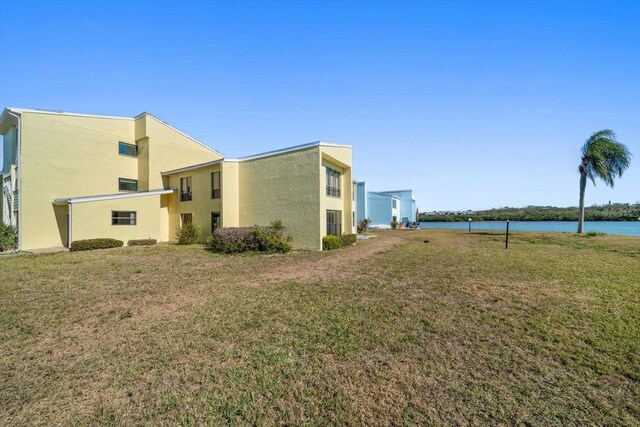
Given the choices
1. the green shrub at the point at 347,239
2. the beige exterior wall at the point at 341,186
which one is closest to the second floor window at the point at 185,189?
the beige exterior wall at the point at 341,186

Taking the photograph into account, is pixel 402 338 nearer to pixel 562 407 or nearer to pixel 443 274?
pixel 562 407

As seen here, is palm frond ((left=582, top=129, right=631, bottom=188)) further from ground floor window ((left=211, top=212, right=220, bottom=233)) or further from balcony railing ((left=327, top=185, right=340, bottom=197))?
ground floor window ((left=211, top=212, right=220, bottom=233))

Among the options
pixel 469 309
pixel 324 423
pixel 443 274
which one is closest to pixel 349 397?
pixel 324 423

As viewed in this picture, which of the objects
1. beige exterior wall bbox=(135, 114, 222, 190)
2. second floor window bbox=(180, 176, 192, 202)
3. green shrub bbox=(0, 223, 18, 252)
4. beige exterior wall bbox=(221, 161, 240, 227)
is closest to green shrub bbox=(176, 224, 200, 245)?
beige exterior wall bbox=(221, 161, 240, 227)

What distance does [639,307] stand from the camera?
5742 millimetres

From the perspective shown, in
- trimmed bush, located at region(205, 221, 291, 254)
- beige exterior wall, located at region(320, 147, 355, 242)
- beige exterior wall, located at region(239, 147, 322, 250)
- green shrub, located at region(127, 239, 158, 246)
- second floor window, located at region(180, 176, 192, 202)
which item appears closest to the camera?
trimmed bush, located at region(205, 221, 291, 254)

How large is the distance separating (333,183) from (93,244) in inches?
613

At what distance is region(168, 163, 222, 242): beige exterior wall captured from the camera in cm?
1935

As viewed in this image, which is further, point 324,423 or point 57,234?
point 57,234

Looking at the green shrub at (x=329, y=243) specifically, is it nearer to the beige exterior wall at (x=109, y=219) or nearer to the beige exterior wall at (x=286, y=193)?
the beige exterior wall at (x=286, y=193)

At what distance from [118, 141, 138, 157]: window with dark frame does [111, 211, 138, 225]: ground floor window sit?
19.5 feet

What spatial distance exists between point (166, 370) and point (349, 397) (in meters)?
2.52

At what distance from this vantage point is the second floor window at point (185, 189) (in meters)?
21.3

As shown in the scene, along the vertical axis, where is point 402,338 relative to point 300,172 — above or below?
below
